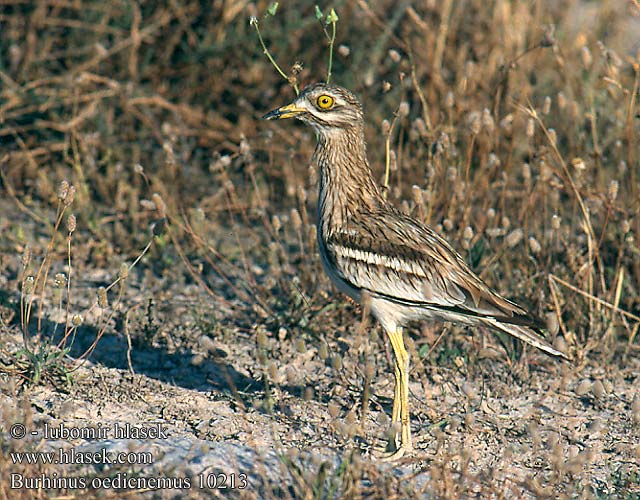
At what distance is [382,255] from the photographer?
3.54m

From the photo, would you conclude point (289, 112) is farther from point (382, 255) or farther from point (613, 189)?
point (613, 189)

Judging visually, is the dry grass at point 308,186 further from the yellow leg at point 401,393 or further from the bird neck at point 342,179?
the bird neck at point 342,179

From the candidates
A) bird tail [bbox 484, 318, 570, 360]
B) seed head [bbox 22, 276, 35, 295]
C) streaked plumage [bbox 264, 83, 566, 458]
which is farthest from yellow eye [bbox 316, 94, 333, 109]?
seed head [bbox 22, 276, 35, 295]

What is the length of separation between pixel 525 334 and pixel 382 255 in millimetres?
584

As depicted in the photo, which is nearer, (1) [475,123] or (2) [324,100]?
(2) [324,100]

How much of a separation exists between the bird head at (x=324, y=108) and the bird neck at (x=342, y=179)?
32 millimetres

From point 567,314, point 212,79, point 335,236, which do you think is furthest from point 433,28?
point 335,236

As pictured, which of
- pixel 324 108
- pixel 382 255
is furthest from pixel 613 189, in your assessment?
pixel 324 108

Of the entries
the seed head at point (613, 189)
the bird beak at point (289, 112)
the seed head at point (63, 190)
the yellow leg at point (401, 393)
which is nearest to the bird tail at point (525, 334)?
the yellow leg at point (401, 393)

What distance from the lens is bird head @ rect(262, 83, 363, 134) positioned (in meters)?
3.77

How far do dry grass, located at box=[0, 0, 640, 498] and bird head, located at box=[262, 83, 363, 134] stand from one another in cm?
30

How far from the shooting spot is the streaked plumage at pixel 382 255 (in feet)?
11.3

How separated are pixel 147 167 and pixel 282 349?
73.8 inches

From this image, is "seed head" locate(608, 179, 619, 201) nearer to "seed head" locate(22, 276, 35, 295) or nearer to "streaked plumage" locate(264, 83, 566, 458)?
"streaked plumage" locate(264, 83, 566, 458)
